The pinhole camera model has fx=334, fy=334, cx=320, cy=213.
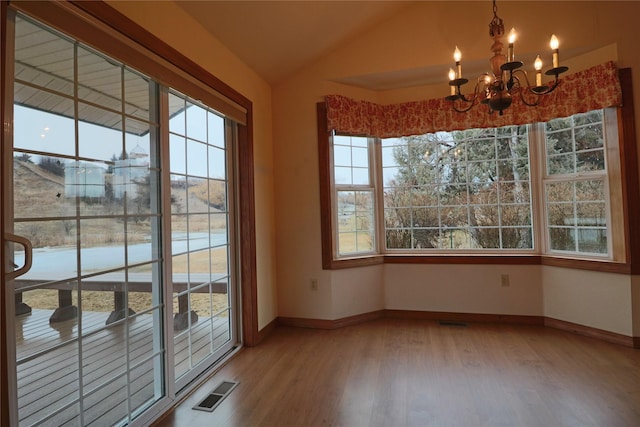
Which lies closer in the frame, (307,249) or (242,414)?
(242,414)

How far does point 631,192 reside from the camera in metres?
2.83

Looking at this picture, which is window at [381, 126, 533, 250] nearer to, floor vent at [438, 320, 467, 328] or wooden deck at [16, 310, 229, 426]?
floor vent at [438, 320, 467, 328]

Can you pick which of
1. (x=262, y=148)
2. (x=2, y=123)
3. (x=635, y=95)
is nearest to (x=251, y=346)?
(x=262, y=148)

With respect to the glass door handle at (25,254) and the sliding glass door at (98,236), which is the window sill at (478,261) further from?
the glass door handle at (25,254)

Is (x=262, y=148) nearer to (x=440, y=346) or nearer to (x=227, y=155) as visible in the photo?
(x=227, y=155)

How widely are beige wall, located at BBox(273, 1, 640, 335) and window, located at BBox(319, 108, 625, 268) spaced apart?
0.24 metres

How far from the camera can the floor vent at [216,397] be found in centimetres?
209

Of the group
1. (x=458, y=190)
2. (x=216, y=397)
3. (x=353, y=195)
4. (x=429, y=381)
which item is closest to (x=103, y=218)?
(x=216, y=397)

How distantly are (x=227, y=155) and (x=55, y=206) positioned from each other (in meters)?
1.63

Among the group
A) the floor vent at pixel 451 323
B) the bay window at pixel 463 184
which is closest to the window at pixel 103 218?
the bay window at pixel 463 184

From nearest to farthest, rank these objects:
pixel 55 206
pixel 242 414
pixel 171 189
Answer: pixel 55 206, pixel 242 414, pixel 171 189

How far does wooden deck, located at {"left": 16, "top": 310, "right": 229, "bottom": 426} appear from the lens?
136 cm

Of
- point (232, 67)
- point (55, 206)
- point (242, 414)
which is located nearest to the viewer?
point (55, 206)

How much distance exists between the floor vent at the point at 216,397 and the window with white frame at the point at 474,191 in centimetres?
169
